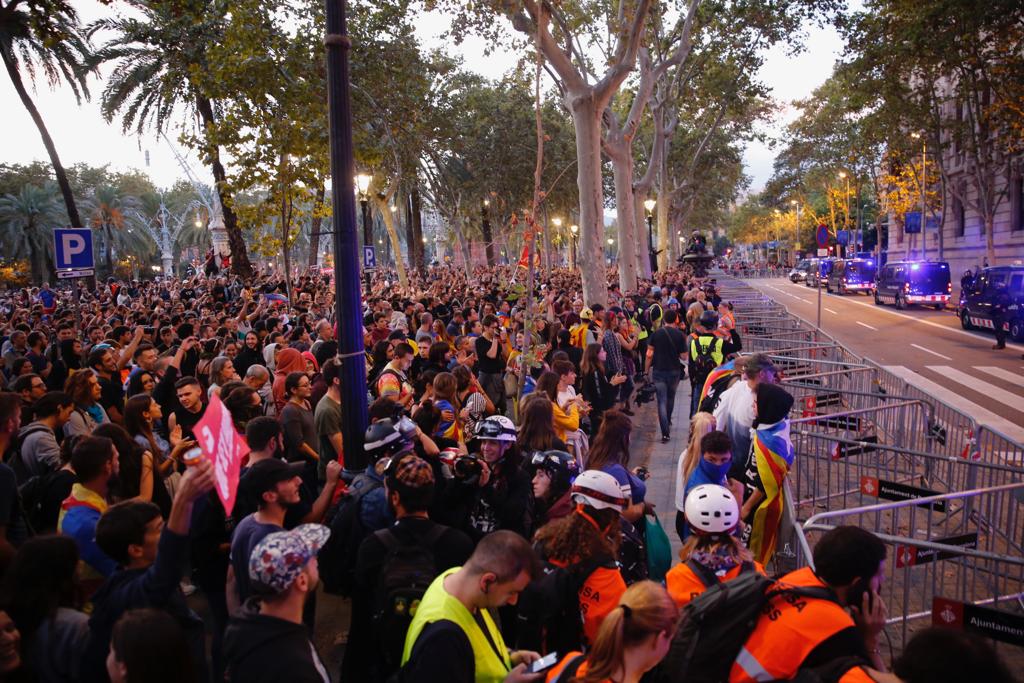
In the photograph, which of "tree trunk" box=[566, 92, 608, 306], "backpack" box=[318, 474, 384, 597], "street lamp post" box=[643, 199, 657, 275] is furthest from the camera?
"street lamp post" box=[643, 199, 657, 275]

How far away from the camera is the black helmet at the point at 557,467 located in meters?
4.82

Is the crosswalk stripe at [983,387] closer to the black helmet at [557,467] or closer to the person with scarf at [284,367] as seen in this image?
the black helmet at [557,467]

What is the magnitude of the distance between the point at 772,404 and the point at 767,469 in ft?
1.68

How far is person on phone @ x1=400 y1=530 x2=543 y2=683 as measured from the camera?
2695 millimetres

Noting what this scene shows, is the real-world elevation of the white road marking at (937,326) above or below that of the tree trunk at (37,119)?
below

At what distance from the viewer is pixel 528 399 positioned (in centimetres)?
588

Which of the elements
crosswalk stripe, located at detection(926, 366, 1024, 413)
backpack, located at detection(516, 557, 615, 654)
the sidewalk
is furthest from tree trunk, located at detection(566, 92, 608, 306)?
backpack, located at detection(516, 557, 615, 654)

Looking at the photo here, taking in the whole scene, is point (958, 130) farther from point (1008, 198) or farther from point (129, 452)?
point (129, 452)

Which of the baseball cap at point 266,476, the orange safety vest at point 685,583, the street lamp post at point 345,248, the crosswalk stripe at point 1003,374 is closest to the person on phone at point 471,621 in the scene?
the orange safety vest at point 685,583

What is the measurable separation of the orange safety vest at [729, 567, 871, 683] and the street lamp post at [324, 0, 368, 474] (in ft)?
9.04

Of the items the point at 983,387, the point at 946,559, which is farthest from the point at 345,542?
the point at 983,387

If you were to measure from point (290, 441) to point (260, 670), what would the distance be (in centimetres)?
353

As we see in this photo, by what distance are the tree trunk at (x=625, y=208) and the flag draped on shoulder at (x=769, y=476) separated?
17.5 meters

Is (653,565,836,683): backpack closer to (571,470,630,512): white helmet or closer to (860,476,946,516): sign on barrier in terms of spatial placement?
(571,470,630,512): white helmet
